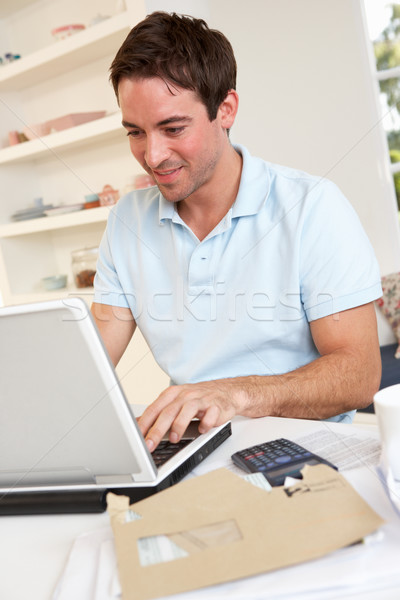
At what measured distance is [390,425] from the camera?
2.25ft

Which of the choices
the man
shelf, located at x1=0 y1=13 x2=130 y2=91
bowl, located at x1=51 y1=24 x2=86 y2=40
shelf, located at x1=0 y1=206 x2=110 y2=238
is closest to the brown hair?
the man

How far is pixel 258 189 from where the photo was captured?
1353 millimetres

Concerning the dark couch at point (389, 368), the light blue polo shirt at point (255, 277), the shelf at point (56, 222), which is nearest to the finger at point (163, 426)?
the light blue polo shirt at point (255, 277)

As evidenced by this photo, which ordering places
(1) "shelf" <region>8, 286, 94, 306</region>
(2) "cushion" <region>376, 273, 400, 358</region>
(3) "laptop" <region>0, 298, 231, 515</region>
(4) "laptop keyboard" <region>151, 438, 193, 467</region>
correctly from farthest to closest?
(1) "shelf" <region>8, 286, 94, 306</region> < (2) "cushion" <region>376, 273, 400, 358</region> < (4) "laptop keyboard" <region>151, 438, 193, 467</region> < (3) "laptop" <region>0, 298, 231, 515</region>

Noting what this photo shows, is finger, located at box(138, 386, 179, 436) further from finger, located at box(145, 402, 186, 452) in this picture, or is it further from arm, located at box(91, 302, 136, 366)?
arm, located at box(91, 302, 136, 366)

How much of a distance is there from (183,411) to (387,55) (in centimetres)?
258

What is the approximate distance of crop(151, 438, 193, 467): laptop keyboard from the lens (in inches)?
32.1

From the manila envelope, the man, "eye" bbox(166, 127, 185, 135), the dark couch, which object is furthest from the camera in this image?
the dark couch

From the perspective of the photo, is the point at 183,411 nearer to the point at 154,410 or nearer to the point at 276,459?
the point at 154,410

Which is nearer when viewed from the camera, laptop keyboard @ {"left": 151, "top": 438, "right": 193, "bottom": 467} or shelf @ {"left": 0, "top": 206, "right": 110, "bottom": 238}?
laptop keyboard @ {"left": 151, "top": 438, "right": 193, "bottom": 467}

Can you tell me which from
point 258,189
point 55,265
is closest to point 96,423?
point 258,189

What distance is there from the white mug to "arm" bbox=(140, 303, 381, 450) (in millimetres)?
273

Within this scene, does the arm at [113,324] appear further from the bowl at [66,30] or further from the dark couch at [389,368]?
the bowl at [66,30]

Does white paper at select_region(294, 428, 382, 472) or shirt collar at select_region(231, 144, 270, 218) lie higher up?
shirt collar at select_region(231, 144, 270, 218)
